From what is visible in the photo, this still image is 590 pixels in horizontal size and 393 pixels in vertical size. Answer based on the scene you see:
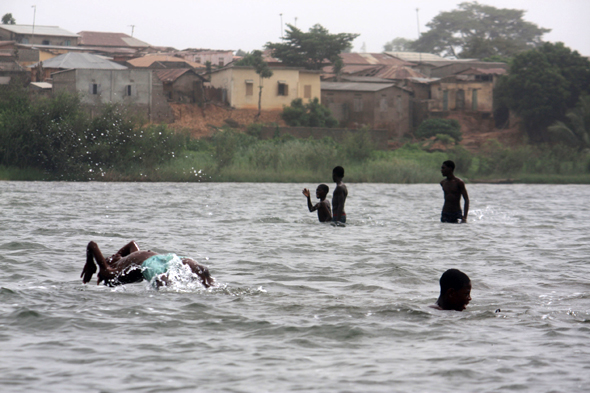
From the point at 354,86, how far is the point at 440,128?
24.7 ft

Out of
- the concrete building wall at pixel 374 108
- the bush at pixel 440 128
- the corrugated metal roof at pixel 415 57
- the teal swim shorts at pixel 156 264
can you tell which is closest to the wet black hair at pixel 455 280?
the teal swim shorts at pixel 156 264

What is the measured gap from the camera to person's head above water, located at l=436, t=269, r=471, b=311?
6.73 m

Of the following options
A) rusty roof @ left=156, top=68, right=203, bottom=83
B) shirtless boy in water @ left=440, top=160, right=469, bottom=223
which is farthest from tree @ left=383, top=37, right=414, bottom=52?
shirtless boy in water @ left=440, top=160, right=469, bottom=223

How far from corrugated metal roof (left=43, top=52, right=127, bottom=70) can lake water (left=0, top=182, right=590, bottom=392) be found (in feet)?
126

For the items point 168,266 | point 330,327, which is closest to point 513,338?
point 330,327

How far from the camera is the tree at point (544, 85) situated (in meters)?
47.6

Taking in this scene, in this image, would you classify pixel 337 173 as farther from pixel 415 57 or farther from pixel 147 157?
pixel 415 57

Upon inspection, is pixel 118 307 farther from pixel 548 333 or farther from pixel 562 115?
pixel 562 115

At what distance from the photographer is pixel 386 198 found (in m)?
26.4

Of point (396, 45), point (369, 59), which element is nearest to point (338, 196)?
point (369, 59)

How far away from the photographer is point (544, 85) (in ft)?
156

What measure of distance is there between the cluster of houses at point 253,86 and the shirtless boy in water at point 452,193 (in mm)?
34608

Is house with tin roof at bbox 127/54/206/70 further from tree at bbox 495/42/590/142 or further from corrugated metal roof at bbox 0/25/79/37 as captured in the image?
tree at bbox 495/42/590/142

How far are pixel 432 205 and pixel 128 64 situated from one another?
38.4 metres
